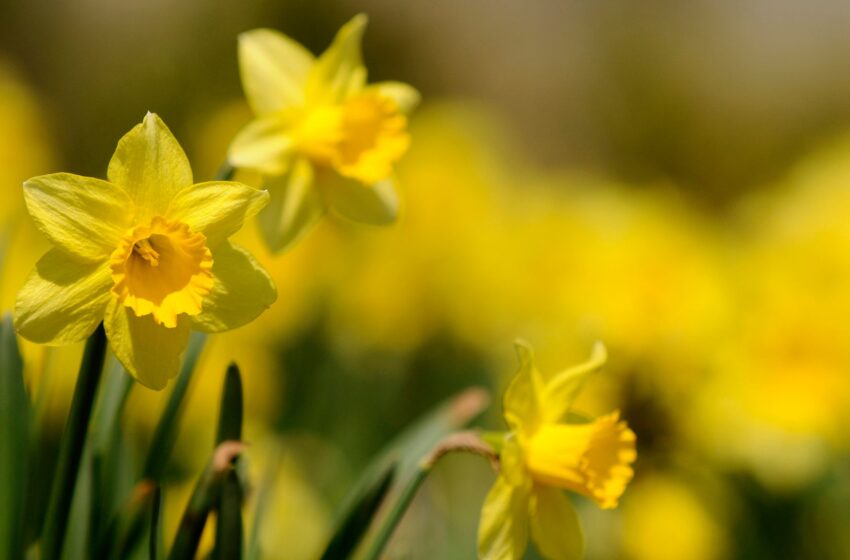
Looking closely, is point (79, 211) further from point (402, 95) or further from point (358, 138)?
point (402, 95)

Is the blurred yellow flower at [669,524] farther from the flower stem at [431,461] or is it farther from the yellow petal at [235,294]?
the yellow petal at [235,294]

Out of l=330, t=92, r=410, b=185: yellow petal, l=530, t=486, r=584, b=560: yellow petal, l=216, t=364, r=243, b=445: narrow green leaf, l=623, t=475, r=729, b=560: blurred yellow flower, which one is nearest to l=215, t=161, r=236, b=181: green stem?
l=330, t=92, r=410, b=185: yellow petal

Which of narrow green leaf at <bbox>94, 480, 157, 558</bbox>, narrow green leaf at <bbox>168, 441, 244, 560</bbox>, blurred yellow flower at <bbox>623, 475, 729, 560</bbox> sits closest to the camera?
narrow green leaf at <bbox>168, 441, 244, 560</bbox>

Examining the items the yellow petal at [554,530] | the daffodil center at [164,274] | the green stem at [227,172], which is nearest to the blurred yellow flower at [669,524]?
the yellow petal at [554,530]

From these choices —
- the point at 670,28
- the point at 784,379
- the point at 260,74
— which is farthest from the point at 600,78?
the point at 260,74

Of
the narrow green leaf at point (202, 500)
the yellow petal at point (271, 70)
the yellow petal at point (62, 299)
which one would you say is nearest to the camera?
the yellow petal at point (62, 299)

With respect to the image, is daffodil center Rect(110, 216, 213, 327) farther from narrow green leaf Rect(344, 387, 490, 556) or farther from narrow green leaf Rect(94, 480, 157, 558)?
narrow green leaf Rect(344, 387, 490, 556)

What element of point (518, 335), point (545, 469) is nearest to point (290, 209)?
point (545, 469)
